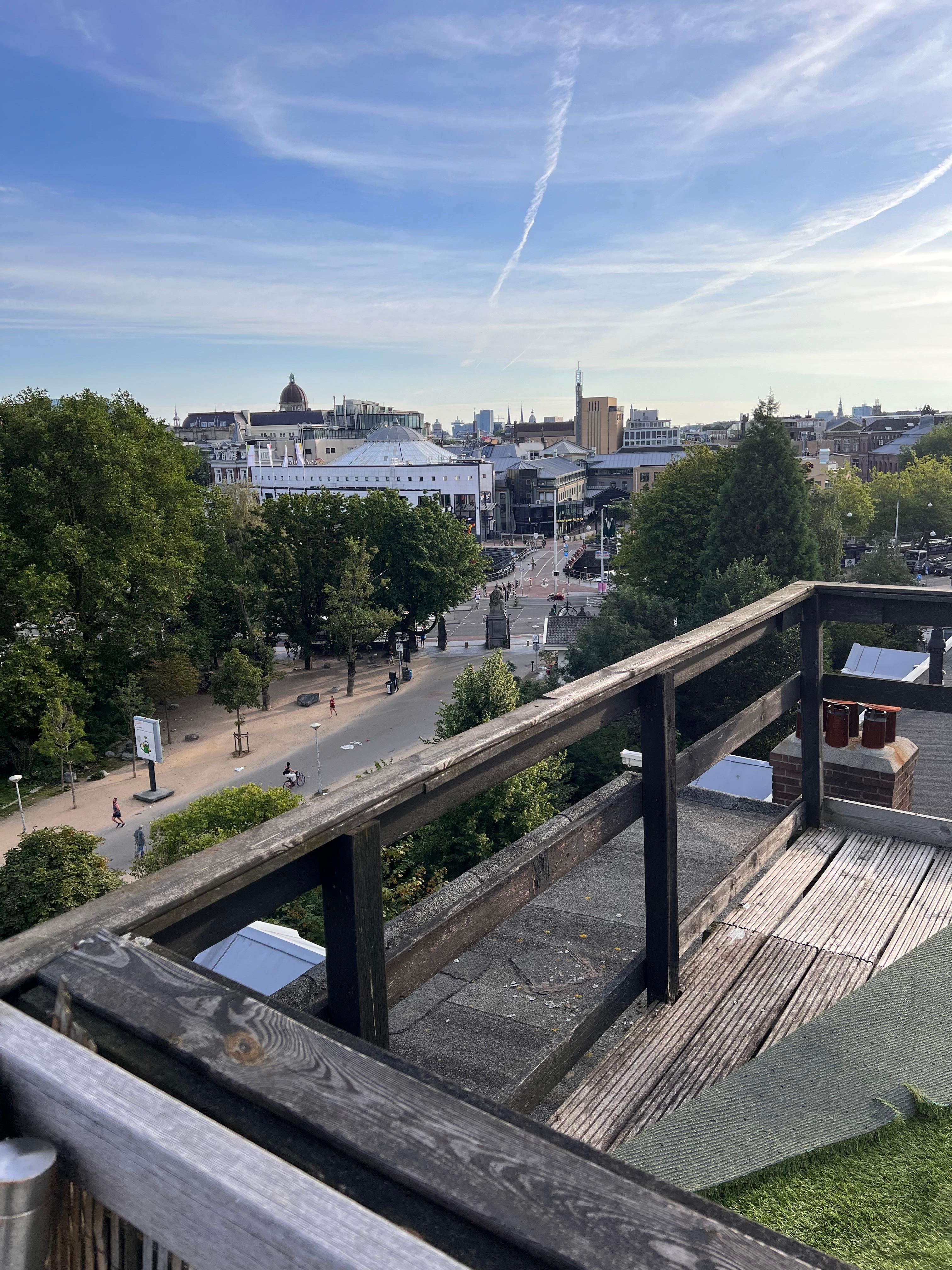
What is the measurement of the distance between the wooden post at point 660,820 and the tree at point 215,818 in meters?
13.9

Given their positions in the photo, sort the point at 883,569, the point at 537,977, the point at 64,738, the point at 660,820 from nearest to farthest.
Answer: the point at 660,820, the point at 537,977, the point at 64,738, the point at 883,569

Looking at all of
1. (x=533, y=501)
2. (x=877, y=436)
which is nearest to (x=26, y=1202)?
(x=533, y=501)

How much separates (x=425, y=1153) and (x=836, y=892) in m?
3.90

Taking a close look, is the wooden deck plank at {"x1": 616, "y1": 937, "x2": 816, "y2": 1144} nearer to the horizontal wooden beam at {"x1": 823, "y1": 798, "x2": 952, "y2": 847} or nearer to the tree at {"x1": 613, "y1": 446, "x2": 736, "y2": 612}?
the horizontal wooden beam at {"x1": 823, "y1": 798, "x2": 952, "y2": 847}

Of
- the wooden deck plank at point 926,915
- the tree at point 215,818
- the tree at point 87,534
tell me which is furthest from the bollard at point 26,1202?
the tree at point 87,534

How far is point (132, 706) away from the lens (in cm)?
2664

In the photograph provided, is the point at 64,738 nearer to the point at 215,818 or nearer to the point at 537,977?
the point at 215,818

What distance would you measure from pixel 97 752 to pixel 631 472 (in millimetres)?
78670

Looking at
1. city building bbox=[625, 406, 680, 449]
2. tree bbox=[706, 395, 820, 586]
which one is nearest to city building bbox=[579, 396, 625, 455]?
city building bbox=[625, 406, 680, 449]

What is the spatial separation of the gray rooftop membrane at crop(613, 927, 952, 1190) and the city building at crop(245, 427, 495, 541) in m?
68.3

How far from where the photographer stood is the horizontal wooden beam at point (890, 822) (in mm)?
4754

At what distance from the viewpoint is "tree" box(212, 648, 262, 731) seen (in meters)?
28.4

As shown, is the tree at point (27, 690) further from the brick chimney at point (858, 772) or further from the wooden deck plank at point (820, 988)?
the wooden deck plank at point (820, 988)

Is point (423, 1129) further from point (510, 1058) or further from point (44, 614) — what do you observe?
point (44, 614)
